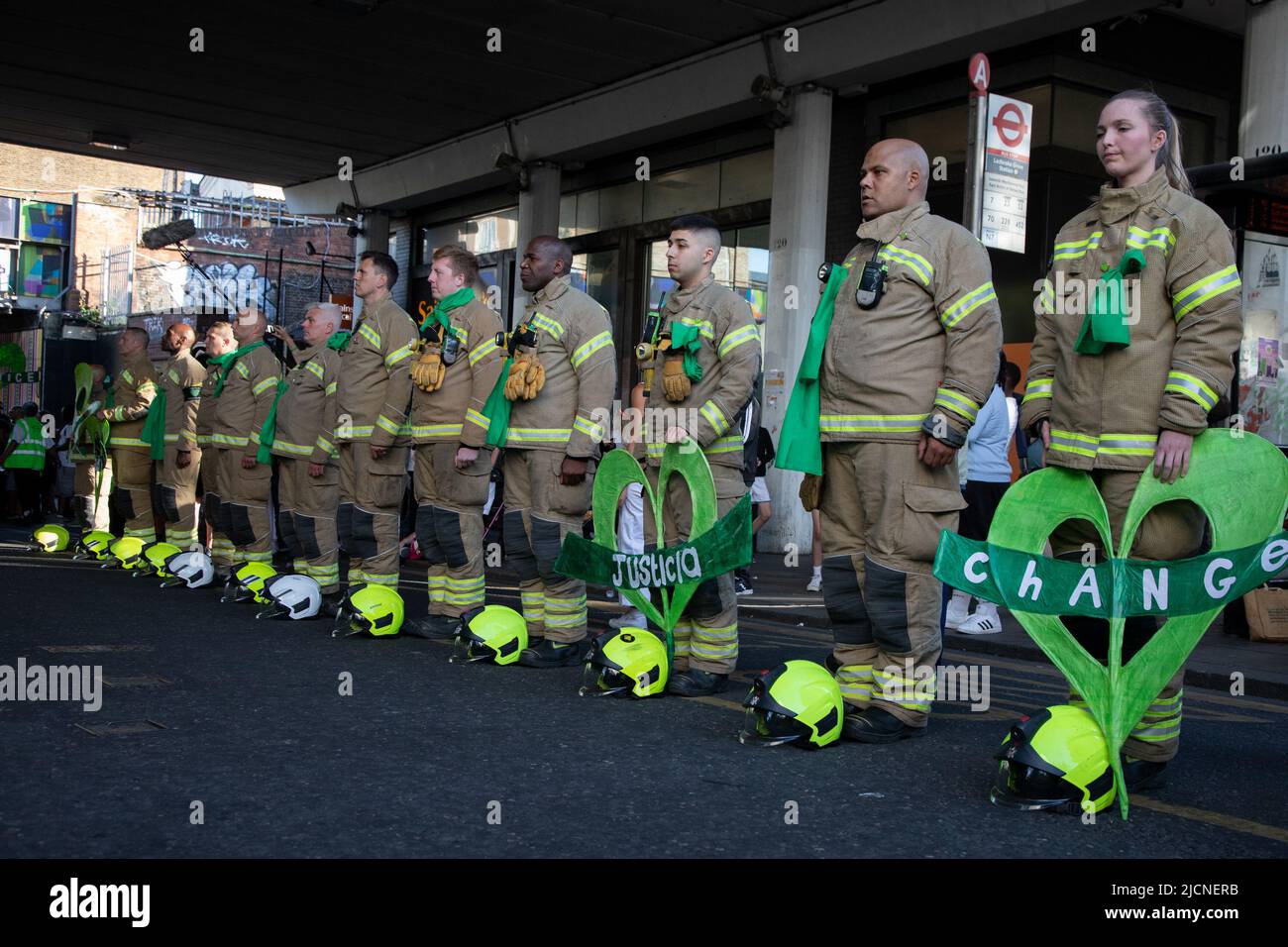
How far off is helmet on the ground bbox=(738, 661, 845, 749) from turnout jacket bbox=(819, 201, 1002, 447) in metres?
0.99

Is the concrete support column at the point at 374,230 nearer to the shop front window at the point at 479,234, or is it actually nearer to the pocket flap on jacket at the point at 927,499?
the shop front window at the point at 479,234

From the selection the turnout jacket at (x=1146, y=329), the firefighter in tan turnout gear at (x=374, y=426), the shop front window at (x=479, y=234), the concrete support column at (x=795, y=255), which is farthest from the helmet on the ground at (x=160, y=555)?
the shop front window at (x=479, y=234)

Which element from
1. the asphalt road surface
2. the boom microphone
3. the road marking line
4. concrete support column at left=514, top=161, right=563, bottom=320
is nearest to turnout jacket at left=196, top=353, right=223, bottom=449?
the asphalt road surface

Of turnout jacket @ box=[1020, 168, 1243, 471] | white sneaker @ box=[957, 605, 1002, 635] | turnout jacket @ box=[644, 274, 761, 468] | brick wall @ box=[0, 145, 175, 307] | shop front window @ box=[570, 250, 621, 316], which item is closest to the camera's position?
turnout jacket @ box=[1020, 168, 1243, 471]

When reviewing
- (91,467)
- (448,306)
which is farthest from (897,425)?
(91,467)

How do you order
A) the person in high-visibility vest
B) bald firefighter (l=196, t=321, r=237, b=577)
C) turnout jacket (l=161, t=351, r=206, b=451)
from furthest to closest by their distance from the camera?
the person in high-visibility vest, turnout jacket (l=161, t=351, r=206, b=451), bald firefighter (l=196, t=321, r=237, b=577)

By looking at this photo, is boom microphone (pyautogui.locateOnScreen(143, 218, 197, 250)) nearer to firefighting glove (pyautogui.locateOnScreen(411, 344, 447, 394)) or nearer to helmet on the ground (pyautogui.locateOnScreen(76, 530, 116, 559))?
helmet on the ground (pyautogui.locateOnScreen(76, 530, 116, 559))

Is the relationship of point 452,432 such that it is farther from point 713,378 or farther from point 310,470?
point 713,378

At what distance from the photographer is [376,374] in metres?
9.27

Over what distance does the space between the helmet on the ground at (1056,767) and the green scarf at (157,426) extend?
412 inches

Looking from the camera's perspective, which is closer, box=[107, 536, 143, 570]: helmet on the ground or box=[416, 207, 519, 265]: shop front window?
box=[107, 536, 143, 570]: helmet on the ground

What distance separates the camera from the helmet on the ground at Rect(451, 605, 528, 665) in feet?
24.3

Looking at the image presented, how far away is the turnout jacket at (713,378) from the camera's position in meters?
6.52

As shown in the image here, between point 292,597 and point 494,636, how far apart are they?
2.44 m
